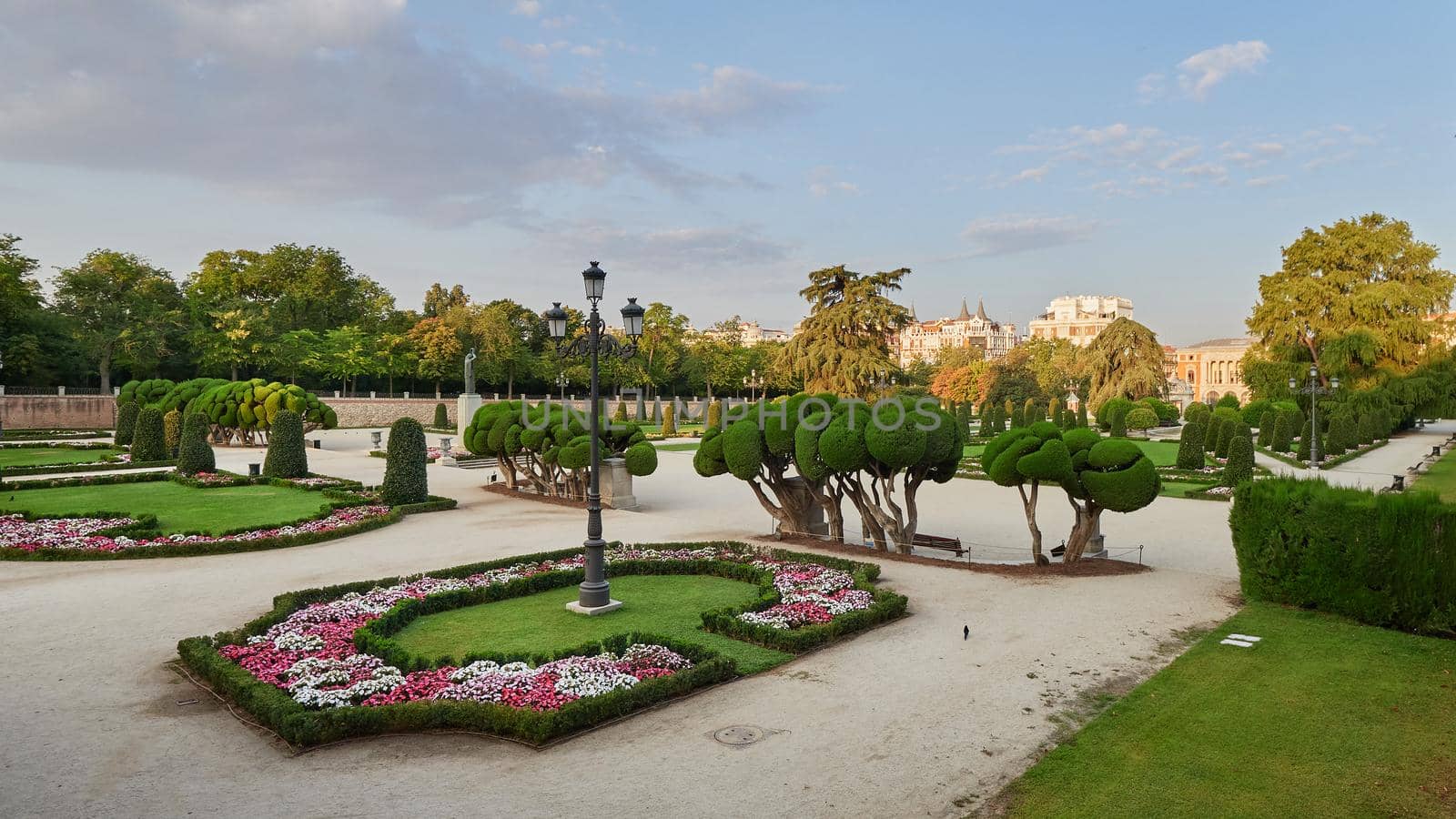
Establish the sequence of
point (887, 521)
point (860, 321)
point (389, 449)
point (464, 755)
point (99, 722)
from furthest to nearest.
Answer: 1. point (860, 321)
2. point (389, 449)
3. point (887, 521)
4. point (99, 722)
5. point (464, 755)

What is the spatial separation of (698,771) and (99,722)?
17.4ft

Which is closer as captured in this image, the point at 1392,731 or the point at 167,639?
the point at 1392,731

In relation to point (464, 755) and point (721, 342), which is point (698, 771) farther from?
point (721, 342)

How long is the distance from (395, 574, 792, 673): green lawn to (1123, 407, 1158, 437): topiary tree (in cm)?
4381

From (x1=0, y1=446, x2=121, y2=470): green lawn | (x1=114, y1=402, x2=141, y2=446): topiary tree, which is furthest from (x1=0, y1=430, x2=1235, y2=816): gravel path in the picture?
(x1=114, y1=402, x2=141, y2=446): topiary tree

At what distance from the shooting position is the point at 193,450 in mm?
23812

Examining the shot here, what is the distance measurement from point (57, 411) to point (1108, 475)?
186 ft

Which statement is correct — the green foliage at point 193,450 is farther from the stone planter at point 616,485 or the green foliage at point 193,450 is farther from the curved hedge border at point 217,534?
the stone planter at point 616,485

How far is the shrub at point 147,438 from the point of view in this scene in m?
28.4

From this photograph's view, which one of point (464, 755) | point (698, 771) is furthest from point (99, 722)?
point (698, 771)

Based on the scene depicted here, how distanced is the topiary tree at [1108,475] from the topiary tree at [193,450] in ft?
79.7

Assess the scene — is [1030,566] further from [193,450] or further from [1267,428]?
[1267,428]

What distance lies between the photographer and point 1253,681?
750 centimetres

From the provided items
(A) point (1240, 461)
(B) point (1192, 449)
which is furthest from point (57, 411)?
(A) point (1240, 461)
